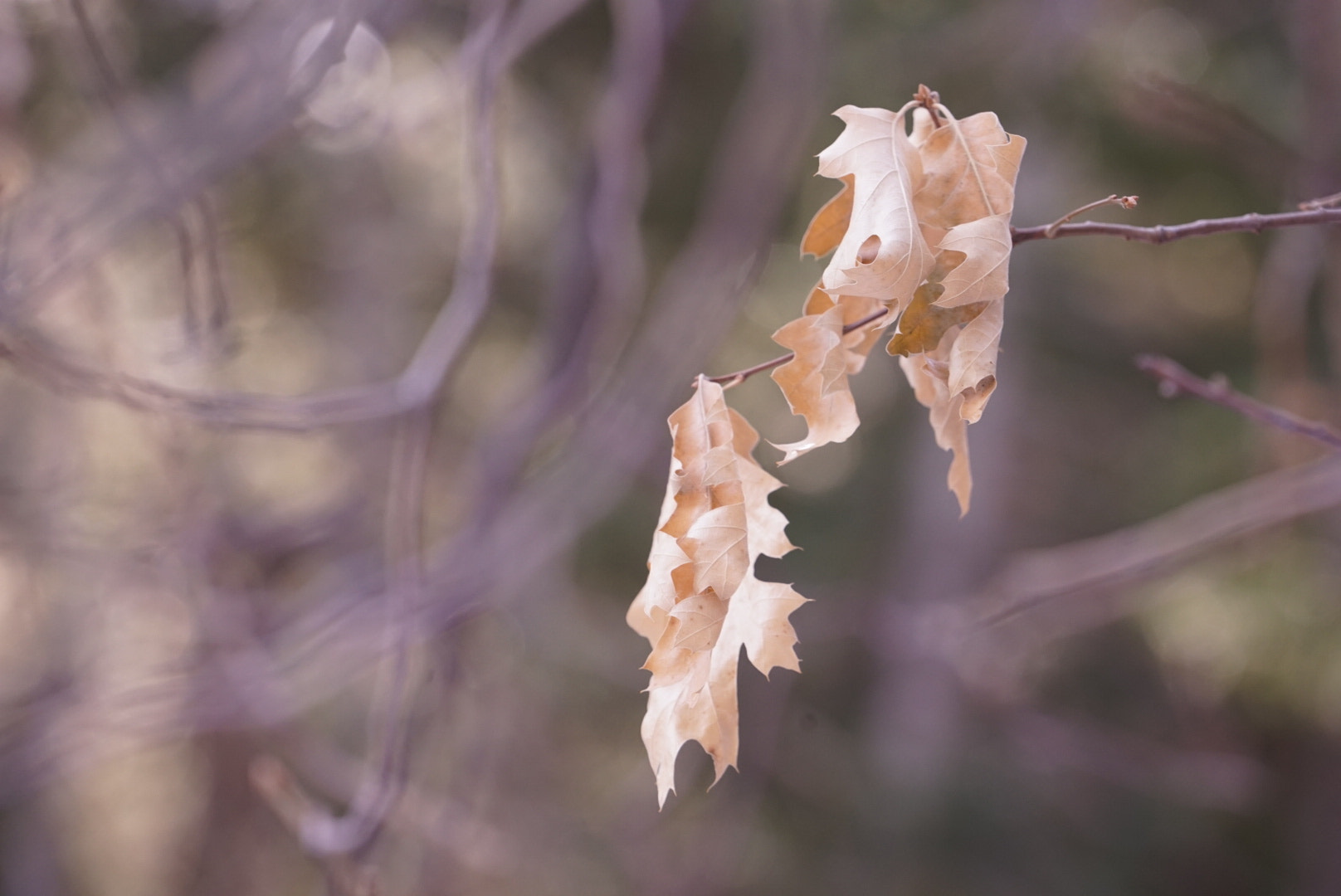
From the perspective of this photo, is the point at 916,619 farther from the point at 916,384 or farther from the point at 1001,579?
the point at 916,384

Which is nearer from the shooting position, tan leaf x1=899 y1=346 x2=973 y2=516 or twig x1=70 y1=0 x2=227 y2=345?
tan leaf x1=899 y1=346 x2=973 y2=516

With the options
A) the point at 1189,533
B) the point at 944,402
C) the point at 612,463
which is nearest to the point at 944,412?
the point at 944,402

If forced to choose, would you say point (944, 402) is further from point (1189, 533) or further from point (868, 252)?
point (1189, 533)

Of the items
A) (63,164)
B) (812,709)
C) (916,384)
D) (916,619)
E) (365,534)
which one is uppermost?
(916,384)

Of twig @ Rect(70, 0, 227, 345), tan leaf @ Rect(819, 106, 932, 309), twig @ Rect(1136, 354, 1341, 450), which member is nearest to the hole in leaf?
tan leaf @ Rect(819, 106, 932, 309)

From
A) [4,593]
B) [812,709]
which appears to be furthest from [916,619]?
[4,593]

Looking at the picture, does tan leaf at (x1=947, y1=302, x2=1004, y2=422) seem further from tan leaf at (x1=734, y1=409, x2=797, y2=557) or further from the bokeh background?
the bokeh background

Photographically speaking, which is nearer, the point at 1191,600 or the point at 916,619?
the point at 1191,600
